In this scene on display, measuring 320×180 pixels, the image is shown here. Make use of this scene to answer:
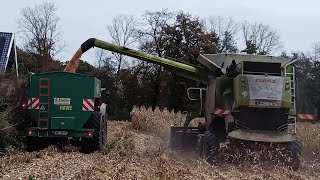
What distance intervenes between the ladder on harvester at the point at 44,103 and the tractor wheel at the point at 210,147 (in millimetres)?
4345

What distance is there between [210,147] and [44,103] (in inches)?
186

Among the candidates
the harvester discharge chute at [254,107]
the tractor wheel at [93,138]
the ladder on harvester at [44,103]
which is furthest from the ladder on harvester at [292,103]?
the ladder on harvester at [44,103]

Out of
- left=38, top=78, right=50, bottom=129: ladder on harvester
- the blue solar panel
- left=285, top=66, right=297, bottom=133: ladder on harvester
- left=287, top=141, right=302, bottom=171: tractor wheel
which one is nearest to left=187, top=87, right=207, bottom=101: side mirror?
left=285, top=66, right=297, bottom=133: ladder on harvester

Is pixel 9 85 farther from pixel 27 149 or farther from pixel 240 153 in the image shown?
pixel 240 153

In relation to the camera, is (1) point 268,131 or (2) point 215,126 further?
(2) point 215,126

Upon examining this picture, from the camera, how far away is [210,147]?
10672mm

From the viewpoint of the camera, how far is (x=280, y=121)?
1083 cm

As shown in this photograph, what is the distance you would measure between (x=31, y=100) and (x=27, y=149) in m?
1.42

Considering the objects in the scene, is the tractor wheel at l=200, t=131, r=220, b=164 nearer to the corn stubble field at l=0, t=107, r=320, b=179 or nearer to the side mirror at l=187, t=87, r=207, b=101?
the corn stubble field at l=0, t=107, r=320, b=179

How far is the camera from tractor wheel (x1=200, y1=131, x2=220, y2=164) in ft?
34.5

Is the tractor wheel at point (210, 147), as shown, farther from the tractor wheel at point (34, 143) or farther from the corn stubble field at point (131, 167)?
the tractor wheel at point (34, 143)

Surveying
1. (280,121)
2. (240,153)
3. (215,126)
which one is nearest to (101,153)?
(215,126)

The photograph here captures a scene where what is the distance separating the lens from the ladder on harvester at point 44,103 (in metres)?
12.4

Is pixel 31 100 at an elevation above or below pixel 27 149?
above
